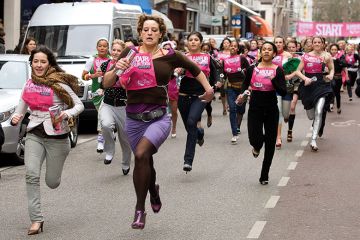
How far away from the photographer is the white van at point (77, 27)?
1930cm

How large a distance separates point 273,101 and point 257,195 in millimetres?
1486

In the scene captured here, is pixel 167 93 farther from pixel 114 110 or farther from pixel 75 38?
pixel 75 38

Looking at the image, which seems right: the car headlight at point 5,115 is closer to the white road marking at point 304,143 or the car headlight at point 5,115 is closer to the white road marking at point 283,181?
the white road marking at point 283,181

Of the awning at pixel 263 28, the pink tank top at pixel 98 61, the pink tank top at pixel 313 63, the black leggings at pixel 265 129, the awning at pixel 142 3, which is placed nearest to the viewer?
the black leggings at pixel 265 129

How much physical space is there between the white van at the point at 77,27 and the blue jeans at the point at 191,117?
678cm

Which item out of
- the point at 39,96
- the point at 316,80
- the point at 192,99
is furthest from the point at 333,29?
the point at 39,96

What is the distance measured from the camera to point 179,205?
31.3 feet

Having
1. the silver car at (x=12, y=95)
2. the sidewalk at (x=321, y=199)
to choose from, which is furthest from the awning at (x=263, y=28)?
the silver car at (x=12, y=95)

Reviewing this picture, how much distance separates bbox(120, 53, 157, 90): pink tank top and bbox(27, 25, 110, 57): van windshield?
1117cm

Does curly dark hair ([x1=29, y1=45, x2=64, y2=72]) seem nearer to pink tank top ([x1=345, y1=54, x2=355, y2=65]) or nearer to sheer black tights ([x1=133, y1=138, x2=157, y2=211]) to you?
sheer black tights ([x1=133, y1=138, x2=157, y2=211])

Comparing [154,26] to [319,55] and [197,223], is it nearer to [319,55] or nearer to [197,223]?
[197,223]

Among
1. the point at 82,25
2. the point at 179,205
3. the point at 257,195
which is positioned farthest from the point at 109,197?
the point at 82,25

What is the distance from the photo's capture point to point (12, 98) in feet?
41.4

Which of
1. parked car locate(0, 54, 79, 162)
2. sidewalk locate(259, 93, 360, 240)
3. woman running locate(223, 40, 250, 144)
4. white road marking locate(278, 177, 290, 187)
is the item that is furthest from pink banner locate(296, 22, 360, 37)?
white road marking locate(278, 177, 290, 187)
